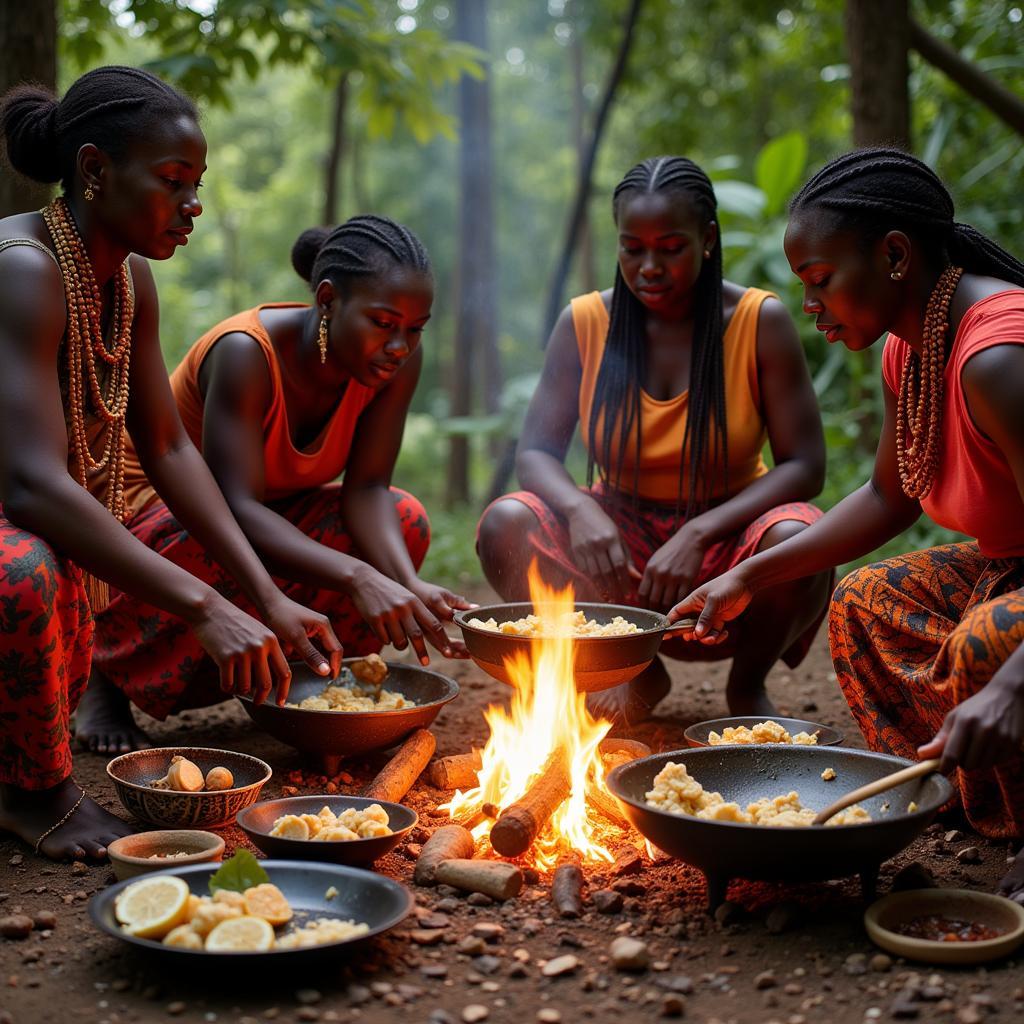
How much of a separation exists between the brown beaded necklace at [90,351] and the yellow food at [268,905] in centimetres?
138

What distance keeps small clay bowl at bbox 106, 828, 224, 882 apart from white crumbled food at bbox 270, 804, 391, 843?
0.15m

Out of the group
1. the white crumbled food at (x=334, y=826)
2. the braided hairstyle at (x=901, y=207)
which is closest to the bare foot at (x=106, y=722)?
the white crumbled food at (x=334, y=826)

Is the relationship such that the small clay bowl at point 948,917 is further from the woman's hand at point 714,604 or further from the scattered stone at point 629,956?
the woman's hand at point 714,604

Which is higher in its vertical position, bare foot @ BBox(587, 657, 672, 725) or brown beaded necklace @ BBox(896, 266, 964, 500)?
brown beaded necklace @ BBox(896, 266, 964, 500)

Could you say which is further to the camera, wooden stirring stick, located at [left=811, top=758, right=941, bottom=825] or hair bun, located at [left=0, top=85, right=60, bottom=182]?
hair bun, located at [left=0, top=85, right=60, bottom=182]

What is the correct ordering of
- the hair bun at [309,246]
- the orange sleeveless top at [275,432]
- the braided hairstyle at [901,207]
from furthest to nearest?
1. the hair bun at [309,246]
2. the orange sleeveless top at [275,432]
3. the braided hairstyle at [901,207]

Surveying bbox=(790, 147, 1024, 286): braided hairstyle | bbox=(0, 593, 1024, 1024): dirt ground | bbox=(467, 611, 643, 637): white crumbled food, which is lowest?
bbox=(0, 593, 1024, 1024): dirt ground

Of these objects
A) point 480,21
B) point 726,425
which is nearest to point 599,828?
point 726,425

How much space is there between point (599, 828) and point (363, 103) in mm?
4409

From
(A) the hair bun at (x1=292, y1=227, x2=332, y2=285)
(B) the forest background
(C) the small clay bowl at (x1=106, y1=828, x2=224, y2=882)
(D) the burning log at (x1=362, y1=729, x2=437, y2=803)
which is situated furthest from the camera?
(B) the forest background

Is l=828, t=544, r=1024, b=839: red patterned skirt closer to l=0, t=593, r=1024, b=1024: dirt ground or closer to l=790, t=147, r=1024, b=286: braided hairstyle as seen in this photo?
l=0, t=593, r=1024, b=1024: dirt ground

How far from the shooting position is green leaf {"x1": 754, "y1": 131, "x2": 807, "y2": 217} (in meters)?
8.47

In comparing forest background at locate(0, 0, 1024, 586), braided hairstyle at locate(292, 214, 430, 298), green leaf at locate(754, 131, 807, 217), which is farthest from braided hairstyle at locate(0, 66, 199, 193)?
green leaf at locate(754, 131, 807, 217)

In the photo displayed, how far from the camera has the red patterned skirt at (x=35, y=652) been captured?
104 inches
